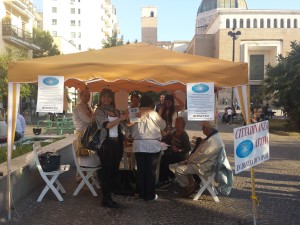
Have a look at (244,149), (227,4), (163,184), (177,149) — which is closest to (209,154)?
(244,149)

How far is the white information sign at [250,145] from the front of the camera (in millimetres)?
5461

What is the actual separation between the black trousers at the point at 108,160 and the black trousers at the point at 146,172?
16.0 inches

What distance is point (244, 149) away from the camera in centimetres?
555

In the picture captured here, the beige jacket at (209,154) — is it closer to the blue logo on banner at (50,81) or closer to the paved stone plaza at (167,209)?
the paved stone plaza at (167,209)

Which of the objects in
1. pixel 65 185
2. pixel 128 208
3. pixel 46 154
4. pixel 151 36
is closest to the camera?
pixel 128 208

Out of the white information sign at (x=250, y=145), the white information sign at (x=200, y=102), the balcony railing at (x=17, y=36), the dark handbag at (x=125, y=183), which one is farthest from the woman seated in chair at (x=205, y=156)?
the balcony railing at (x=17, y=36)

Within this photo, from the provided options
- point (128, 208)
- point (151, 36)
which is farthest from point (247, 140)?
point (151, 36)

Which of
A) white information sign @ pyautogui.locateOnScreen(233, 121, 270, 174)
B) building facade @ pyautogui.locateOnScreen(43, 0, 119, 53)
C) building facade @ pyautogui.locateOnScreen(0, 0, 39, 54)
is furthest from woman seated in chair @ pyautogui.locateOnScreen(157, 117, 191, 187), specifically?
building facade @ pyautogui.locateOnScreen(43, 0, 119, 53)

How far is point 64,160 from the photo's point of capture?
986cm

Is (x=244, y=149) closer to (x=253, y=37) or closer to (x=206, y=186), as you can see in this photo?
(x=206, y=186)

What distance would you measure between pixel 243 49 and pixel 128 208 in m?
89.1

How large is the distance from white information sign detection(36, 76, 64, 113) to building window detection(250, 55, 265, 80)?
9384 centimetres

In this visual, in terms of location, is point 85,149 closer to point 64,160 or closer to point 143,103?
point 143,103

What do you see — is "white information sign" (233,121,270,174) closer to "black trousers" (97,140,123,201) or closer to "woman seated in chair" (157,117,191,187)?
"black trousers" (97,140,123,201)
